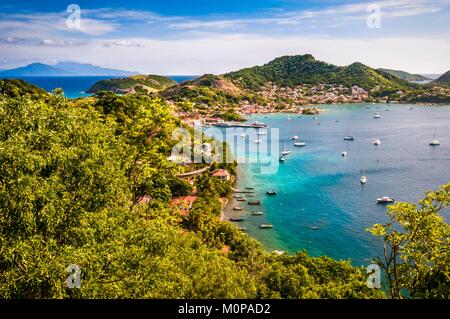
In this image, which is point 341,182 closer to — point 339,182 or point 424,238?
point 339,182

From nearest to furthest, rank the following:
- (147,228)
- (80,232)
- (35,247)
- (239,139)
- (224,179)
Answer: (35,247)
(80,232)
(147,228)
(224,179)
(239,139)

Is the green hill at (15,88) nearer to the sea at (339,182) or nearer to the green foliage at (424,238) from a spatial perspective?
the sea at (339,182)

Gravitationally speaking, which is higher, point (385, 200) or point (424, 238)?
point (424, 238)

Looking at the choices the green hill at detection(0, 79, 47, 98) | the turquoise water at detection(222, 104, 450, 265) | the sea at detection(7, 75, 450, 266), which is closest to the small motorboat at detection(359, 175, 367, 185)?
the sea at detection(7, 75, 450, 266)

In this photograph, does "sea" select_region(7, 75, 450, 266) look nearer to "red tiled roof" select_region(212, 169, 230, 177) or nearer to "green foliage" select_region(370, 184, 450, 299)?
"red tiled roof" select_region(212, 169, 230, 177)

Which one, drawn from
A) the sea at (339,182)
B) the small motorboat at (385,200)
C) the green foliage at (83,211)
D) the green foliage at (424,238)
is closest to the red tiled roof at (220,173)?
the sea at (339,182)

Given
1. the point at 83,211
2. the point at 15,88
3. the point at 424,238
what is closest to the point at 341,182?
the point at 424,238
